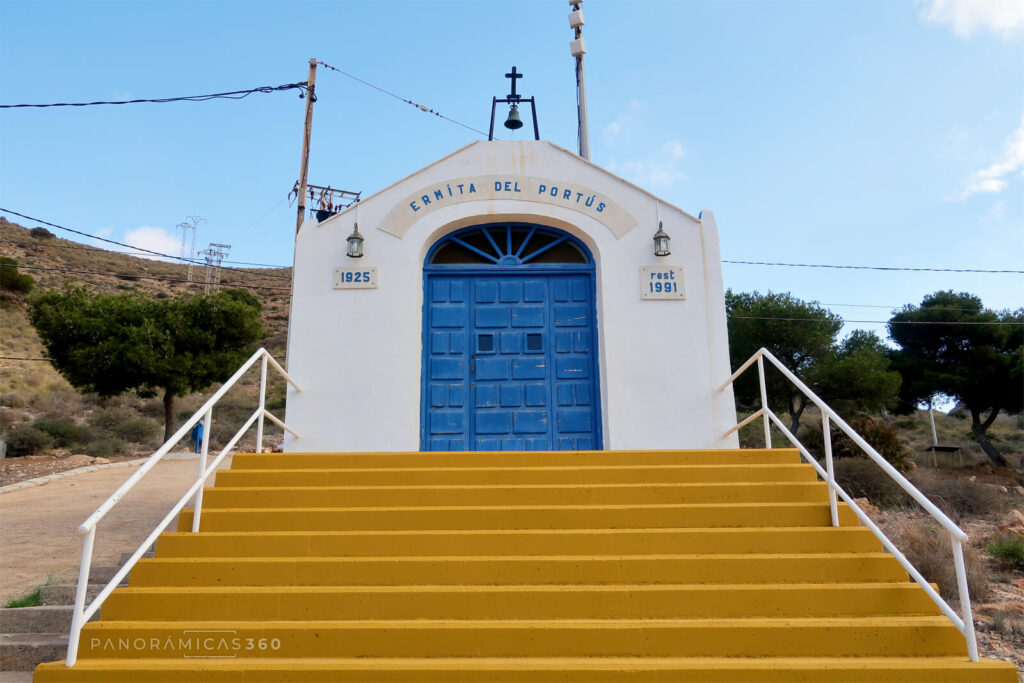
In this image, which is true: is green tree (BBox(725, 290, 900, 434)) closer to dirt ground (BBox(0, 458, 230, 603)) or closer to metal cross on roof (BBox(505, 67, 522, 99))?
metal cross on roof (BBox(505, 67, 522, 99))

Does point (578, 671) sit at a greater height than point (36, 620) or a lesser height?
greater

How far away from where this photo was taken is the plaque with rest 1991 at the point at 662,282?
7484 millimetres

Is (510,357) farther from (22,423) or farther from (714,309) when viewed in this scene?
(22,423)

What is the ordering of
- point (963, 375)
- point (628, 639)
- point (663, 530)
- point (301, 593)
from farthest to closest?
point (963, 375)
point (663, 530)
point (301, 593)
point (628, 639)

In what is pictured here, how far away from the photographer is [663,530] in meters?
4.63

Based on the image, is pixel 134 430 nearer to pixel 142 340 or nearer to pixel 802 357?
pixel 142 340

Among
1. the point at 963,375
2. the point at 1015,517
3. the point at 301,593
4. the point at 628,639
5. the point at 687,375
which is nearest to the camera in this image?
the point at 628,639

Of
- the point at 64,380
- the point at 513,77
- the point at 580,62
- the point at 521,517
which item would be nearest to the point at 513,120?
the point at 513,77

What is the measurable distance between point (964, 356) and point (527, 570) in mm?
25500

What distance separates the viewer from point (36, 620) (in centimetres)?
562

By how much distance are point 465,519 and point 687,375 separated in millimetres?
3441

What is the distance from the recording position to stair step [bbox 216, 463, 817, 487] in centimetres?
530

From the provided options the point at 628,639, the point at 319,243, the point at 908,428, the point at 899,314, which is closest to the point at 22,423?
the point at 319,243

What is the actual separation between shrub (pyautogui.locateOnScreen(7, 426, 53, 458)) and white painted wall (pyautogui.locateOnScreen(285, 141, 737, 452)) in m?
16.4
